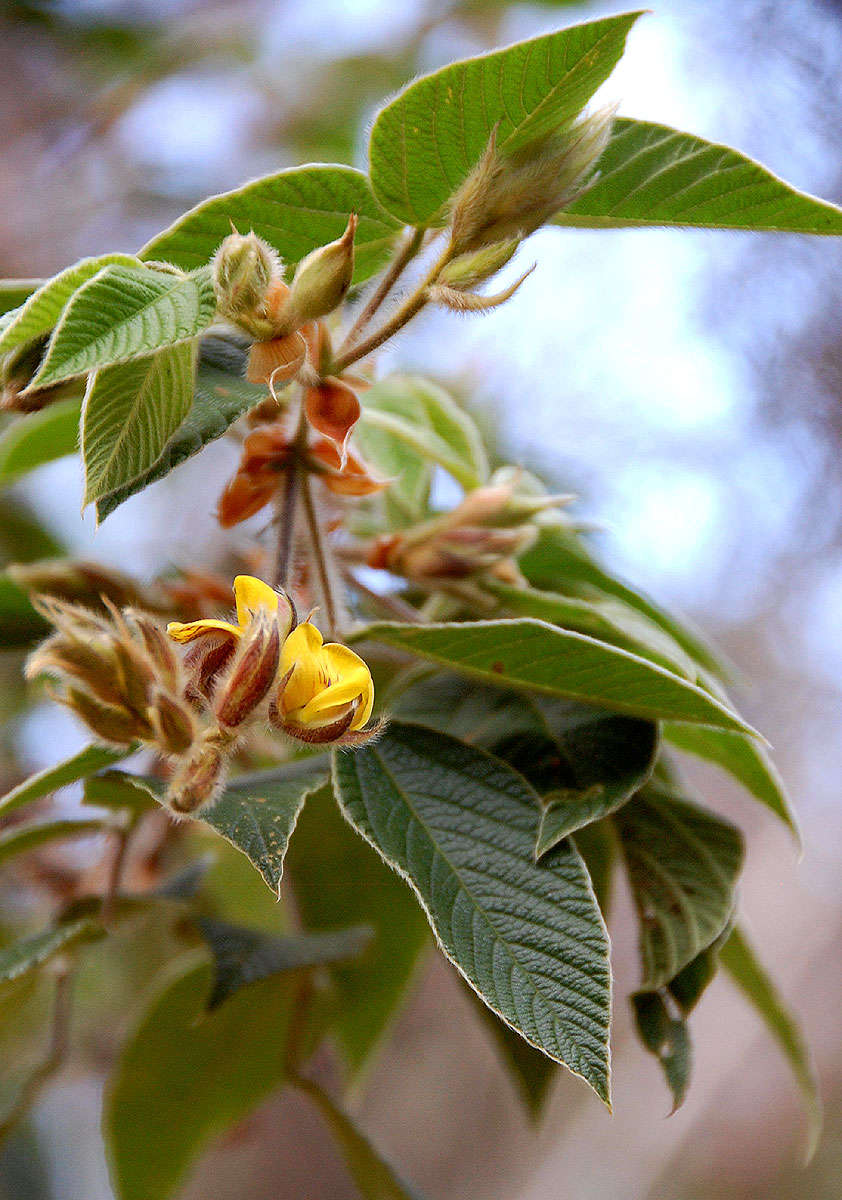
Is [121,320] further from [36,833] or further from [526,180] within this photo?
[36,833]

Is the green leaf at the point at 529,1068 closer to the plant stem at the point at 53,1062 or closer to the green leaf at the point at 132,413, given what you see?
the plant stem at the point at 53,1062

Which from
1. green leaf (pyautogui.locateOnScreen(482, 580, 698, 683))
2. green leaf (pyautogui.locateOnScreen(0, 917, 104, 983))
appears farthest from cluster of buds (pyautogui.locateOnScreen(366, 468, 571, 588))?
green leaf (pyautogui.locateOnScreen(0, 917, 104, 983))

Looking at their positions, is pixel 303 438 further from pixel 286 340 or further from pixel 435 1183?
pixel 435 1183

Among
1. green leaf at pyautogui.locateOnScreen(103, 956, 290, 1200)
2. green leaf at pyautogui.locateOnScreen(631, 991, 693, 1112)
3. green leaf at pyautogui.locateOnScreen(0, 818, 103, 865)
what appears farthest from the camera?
green leaf at pyautogui.locateOnScreen(103, 956, 290, 1200)

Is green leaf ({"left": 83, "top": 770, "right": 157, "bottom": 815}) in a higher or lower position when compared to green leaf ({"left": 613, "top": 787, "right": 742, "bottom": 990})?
lower

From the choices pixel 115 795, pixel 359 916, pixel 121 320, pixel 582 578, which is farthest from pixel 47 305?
pixel 359 916

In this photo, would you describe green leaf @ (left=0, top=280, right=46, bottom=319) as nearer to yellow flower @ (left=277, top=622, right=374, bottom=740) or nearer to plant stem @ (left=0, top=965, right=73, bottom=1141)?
yellow flower @ (left=277, top=622, right=374, bottom=740)

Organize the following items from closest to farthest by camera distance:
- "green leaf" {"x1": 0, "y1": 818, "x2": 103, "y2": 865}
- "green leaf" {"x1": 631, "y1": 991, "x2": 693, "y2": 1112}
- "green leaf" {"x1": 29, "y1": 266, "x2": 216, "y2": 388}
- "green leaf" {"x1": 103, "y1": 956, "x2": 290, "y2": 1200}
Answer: "green leaf" {"x1": 29, "y1": 266, "x2": 216, "y2": 388}
"green leaf" {"x1": 631, "y1": 991, "x2": 693, "y2": 1112}
"green leaf" {"x1": 0, "y1": 818, "x2": 103, "y2": 865}
"green leaf" {"x1": 103, "y1": 956, "x2": 290, "y2": 1200}
